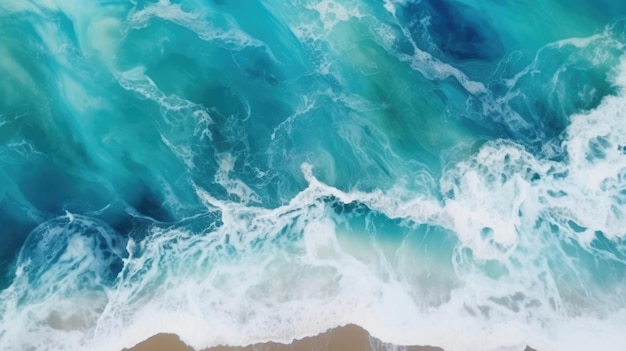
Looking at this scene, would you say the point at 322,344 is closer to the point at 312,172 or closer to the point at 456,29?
the point at 312,172

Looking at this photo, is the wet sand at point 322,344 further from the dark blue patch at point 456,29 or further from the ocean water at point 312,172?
the dark blue patch at point 456,29

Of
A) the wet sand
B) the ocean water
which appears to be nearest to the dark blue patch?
the ocean water

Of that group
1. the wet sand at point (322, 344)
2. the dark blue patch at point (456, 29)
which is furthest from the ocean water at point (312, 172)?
the wet sand at point (322, 344)

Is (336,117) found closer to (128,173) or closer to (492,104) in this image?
(492,104)

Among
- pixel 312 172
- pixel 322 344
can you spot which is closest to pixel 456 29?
Answer: pixel 312 172

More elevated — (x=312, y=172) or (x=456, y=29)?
(x=456, y=29)

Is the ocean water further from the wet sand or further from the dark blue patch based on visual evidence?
the wet sand
